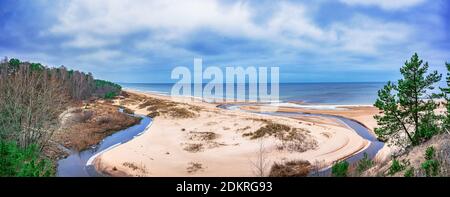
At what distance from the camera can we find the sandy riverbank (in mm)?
6312

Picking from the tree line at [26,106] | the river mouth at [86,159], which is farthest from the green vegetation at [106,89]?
the river mouth at [86,159]

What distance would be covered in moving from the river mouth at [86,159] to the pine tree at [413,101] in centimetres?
669

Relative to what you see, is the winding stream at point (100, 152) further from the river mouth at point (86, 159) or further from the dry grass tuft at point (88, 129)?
the dry grass tuft at point (88, 129)

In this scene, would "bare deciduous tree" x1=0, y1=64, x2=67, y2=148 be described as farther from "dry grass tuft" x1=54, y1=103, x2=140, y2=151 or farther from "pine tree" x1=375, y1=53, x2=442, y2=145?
"pine tree" x1=375, y1=53, x2=442, y2=145

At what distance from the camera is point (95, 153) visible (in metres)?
8.52

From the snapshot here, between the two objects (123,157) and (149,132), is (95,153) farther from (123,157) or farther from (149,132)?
(149,132)

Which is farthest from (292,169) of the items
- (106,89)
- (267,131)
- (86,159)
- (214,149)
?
(106,89)

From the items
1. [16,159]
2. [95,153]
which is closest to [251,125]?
[95,153]

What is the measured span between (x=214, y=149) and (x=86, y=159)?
11.1 feet

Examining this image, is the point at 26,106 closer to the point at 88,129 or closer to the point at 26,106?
the point at 26,106

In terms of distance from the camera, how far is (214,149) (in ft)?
28.7

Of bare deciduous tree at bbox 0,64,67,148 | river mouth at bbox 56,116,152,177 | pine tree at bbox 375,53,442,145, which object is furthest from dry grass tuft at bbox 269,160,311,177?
bare deciduous tree at bbox 0,64,67,148

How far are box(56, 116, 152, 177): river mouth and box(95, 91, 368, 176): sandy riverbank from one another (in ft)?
1.04

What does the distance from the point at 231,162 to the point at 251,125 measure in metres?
7.77
